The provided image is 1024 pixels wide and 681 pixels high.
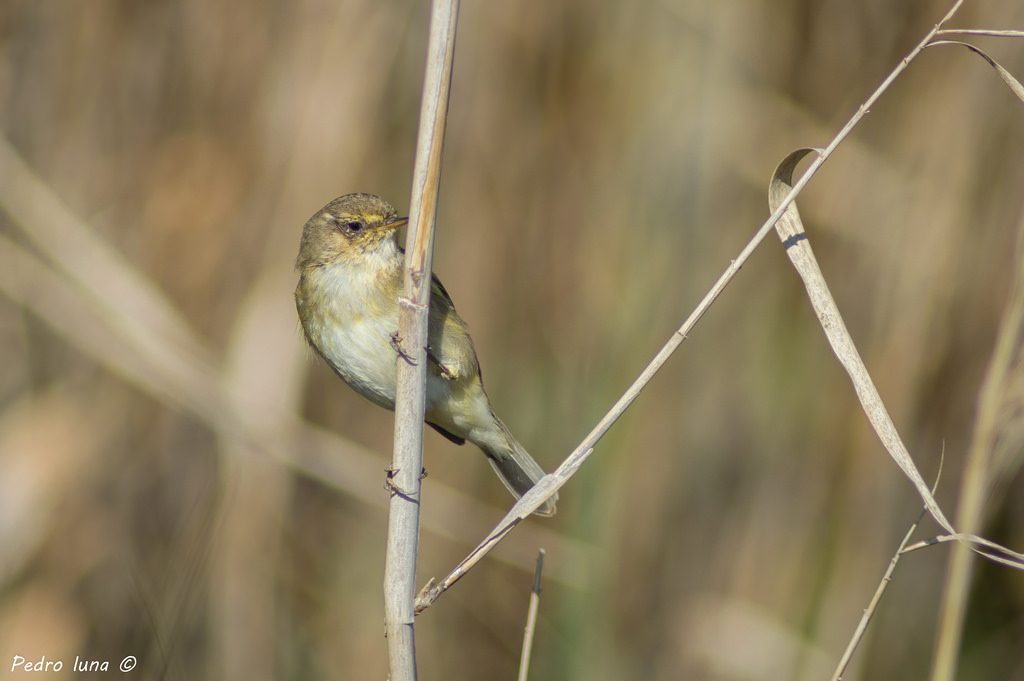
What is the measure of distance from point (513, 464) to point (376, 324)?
2.14 ft

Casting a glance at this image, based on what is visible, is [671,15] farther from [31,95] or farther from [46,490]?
[46,490]

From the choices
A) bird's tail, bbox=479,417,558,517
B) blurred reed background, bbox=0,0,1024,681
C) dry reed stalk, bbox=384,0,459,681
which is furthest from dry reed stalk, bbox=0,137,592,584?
dry reed stalk, bbox=384,0,459,681

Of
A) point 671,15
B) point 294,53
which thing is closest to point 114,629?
point 294,53

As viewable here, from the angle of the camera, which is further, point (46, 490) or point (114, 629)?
point (114, 629)

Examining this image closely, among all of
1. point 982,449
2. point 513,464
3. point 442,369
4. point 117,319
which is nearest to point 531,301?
point 513,464

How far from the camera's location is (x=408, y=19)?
337 centimetres

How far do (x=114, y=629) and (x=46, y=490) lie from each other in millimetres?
612

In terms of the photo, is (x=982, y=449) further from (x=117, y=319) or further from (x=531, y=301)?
(x=117, y=319)

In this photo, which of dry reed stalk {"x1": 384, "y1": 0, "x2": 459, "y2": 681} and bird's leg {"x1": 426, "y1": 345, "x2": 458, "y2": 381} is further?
bird's leg {"x1": 426, "y1": 345, "x2": 458, "y2": 381}

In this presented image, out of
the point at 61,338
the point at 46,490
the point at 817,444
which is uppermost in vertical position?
the point at 61,338

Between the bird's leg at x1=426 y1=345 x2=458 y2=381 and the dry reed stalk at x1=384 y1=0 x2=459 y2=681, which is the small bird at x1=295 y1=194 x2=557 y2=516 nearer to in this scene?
the bird's leg at x1=426 y1=345 x2=458 y2=381
